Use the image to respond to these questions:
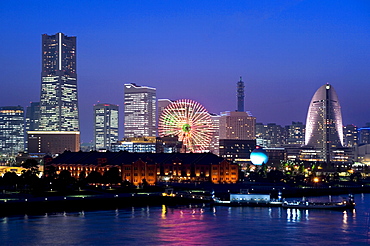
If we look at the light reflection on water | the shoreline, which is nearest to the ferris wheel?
the shoreline

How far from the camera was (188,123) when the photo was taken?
180 m

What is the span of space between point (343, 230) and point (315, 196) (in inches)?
2876

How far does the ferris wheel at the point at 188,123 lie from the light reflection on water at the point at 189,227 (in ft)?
196

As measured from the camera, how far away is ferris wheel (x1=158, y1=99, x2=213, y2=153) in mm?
180125

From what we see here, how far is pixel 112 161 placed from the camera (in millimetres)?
185625

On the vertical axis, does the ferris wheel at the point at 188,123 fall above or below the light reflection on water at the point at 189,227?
above

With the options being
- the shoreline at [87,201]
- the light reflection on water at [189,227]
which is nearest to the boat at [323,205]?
the light reflection on water at [189,227]

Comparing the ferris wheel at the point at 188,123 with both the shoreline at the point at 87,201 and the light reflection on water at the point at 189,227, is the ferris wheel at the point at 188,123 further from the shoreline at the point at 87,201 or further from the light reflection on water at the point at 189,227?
the light reflection on water at the point at 189,227

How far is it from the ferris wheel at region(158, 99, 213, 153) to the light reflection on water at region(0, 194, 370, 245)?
5960 cm

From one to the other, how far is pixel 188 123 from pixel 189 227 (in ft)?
285

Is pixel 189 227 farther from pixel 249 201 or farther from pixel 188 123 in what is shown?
pixel 188 123

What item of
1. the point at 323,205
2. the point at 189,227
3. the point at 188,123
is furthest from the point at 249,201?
the point at 188,123

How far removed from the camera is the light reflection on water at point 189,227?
8306 centimetres

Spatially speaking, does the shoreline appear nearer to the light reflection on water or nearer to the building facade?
the light reflection on water
